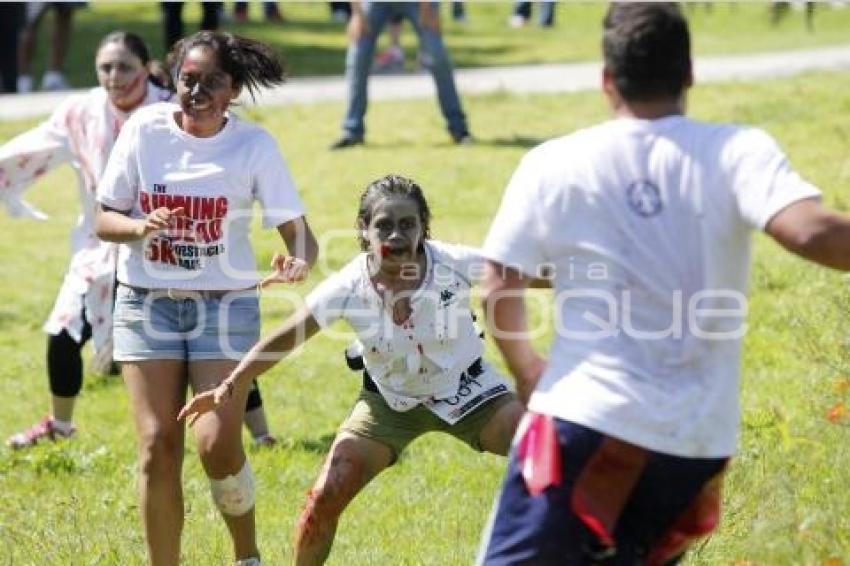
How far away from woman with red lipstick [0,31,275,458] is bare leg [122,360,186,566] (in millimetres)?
2498

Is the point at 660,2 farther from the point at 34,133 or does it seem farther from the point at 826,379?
the point at 34,133

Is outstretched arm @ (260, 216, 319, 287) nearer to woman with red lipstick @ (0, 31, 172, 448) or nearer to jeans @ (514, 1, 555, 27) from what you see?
woman with red lipstick @ (0, 31, 172, 448)

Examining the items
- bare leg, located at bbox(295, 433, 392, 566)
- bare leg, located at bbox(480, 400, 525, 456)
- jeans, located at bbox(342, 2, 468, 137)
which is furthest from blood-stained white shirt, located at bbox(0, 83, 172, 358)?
jeans, located at bbox(342, 2, 468, 137)

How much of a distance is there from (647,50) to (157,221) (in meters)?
2.35

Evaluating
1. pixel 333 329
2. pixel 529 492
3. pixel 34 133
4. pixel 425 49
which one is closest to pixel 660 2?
pixel 529 492

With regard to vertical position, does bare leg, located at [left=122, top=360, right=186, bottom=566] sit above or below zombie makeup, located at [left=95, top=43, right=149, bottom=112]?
below

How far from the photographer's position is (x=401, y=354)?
6375mm

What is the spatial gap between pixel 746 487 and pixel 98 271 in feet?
12.8

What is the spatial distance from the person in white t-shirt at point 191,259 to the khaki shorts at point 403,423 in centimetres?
42

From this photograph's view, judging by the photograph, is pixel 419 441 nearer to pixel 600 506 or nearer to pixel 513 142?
pixel 600 506

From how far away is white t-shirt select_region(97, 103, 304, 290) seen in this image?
6688mm

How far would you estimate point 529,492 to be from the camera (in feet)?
15.0

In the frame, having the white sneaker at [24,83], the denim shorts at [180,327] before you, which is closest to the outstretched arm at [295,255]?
the denim shorts at [180,327]

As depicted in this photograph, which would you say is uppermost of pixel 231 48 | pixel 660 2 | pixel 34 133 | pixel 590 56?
pixel 660 2
